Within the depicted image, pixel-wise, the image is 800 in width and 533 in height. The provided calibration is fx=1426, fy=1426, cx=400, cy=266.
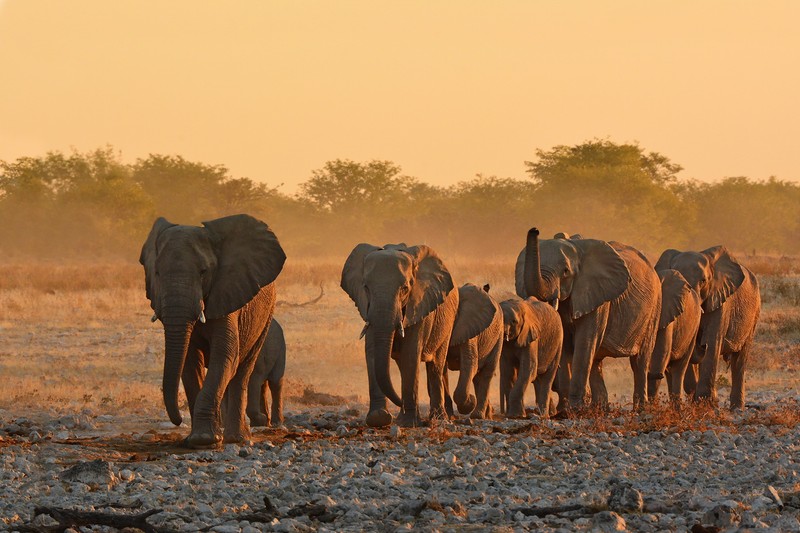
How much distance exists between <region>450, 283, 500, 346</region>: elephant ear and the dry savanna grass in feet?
7.35

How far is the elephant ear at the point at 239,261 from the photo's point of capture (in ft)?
46.0

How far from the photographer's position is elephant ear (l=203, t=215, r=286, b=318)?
1401cm

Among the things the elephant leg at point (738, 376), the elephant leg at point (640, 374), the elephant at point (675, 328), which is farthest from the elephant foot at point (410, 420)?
the elephant leg at point (738, 376)

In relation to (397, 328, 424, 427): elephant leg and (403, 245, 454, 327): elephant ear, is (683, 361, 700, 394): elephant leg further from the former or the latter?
(397, 328, 424, 427): elephant leg

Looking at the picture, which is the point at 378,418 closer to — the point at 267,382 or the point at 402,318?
the point at 402,318

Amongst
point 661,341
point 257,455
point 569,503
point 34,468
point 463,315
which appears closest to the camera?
point 569,503

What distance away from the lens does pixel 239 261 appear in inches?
560

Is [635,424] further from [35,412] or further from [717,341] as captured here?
[35,412]

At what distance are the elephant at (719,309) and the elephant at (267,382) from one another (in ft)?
22.2

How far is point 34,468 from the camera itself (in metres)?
12.3

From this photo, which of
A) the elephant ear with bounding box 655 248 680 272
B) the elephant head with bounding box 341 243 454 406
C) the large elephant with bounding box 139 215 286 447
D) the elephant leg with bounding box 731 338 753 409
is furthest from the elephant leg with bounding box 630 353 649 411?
the large elephant with bounding box 139 215 286 447

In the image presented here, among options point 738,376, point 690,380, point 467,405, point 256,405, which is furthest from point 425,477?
point 690,380

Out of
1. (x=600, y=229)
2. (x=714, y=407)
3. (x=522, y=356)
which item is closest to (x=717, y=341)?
(x=714, y=407)

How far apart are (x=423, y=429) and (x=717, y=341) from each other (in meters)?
7.78
